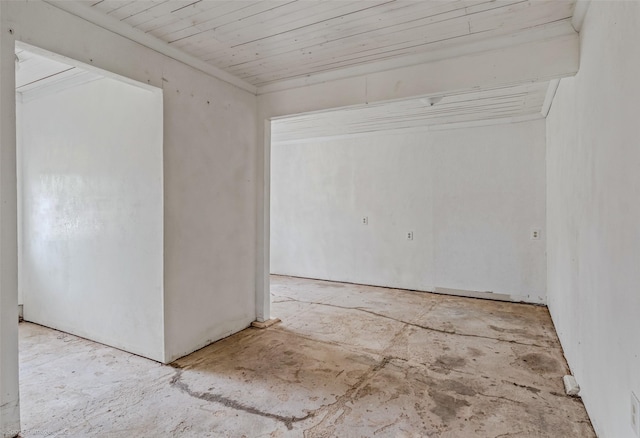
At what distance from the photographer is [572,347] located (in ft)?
8.58

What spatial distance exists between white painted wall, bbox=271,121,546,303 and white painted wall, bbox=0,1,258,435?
2.52 metres

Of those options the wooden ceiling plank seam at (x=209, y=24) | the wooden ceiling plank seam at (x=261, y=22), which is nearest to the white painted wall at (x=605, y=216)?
the wooden ceiling plank seam at (x=261, y=22)

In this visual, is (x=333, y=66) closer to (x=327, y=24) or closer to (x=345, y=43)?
(x=345, y=43)

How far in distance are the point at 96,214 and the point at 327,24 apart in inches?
103

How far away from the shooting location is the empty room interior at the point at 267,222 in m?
1.90

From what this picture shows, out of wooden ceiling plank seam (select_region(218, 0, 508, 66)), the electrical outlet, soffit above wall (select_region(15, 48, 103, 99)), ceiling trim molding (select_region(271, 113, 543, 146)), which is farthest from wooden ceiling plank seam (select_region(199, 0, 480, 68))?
ceiling trim molding (select_region(271, 113, 543, 146))

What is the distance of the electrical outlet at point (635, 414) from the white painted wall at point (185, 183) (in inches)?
112

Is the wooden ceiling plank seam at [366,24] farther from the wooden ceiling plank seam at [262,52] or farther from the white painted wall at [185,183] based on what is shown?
the white painted wall at [185,183]

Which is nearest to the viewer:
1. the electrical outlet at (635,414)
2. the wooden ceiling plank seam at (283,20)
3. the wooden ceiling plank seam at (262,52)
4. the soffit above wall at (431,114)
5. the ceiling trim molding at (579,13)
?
the electrical outlet at (635,414)

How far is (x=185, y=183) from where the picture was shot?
2.93 metres

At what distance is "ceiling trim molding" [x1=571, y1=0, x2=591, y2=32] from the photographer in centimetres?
202

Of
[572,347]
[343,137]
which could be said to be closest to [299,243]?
[343,137]

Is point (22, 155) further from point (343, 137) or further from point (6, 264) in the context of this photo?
point (343, 137)

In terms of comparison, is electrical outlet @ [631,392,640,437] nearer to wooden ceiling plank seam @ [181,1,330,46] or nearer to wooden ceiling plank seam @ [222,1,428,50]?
wooden ceiling plank seam @ [222,1,428,50]
